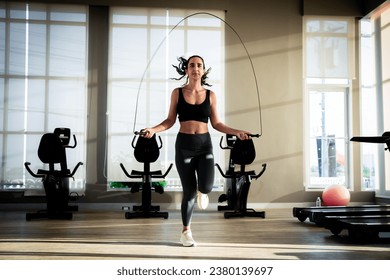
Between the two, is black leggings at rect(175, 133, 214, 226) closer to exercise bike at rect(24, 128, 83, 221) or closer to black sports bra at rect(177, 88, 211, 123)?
black sports bra at rect(177, 88, 211, 123)

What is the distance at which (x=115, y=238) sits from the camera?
12.3 feet

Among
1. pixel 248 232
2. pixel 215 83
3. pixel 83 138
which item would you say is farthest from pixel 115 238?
pixel 215 83

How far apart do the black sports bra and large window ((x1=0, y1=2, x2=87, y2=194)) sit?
402 centimetres

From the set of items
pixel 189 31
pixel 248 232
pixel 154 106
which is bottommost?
pixel 248 232

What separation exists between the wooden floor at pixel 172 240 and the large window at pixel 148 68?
1.69m

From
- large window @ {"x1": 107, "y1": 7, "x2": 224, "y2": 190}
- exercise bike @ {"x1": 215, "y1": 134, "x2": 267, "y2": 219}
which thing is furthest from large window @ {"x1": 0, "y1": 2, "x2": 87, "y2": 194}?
exercise bike @ {"x1": 215, "y1": 134, "x2": 267, "y2": 219}

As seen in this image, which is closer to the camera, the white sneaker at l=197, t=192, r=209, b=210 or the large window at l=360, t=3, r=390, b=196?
the white sneaker at l=197, t=192, r=209, b=210

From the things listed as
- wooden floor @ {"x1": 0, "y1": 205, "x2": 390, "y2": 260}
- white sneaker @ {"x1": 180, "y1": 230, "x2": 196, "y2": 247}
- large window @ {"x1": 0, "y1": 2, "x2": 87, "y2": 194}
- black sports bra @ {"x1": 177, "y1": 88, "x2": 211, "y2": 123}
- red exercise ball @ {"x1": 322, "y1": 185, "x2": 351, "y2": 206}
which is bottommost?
wooden floor @ {"x1": 0, "y1": 205, "x2": 390, "y2": 260}

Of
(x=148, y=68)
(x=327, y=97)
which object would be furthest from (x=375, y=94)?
(x=148, y=68)

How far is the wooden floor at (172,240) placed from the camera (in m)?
2.96

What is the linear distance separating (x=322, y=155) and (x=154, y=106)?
9.54ft

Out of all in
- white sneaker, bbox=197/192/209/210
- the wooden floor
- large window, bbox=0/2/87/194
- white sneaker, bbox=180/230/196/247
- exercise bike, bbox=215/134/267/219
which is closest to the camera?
the wooden floor

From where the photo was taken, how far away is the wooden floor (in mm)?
2957
